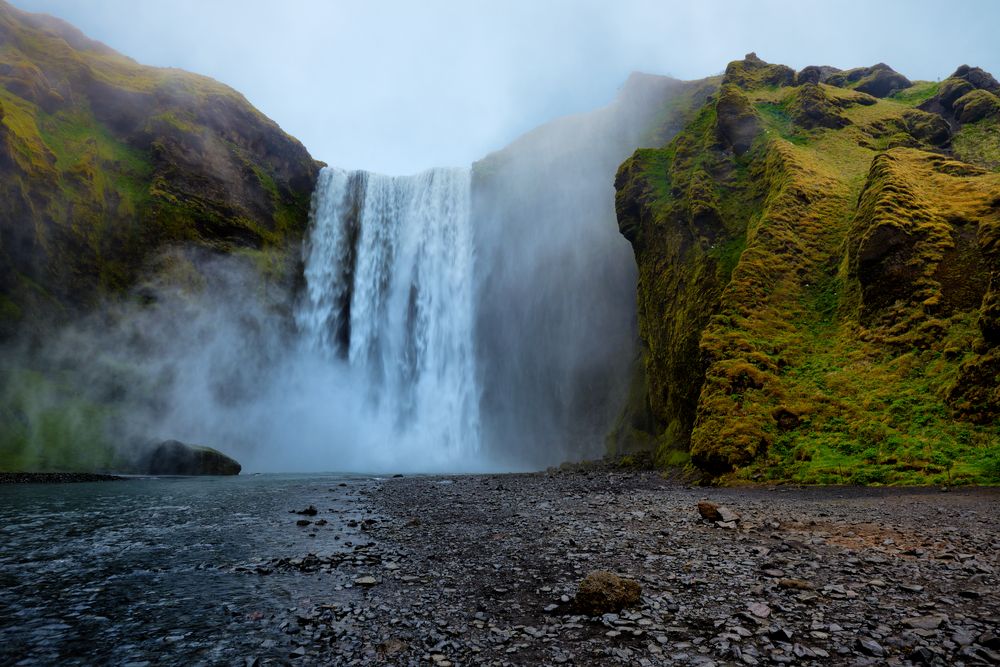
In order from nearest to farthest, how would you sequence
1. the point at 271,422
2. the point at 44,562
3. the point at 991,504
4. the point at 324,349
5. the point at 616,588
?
the point at 616,588, the point at 44,562, the point at 991,504, the point at 271,422, the point at 324,349

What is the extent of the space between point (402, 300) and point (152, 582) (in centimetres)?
4407

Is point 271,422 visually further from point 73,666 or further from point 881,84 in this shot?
point 881,84

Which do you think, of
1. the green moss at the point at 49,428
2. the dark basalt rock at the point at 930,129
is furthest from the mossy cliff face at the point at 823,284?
the green moss at the point at 49,428

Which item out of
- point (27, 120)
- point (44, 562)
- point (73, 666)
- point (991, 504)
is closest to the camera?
point (73, 666)

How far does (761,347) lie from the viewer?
19953 mm

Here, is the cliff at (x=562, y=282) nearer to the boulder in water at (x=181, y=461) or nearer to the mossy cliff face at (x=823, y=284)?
the mossy cliff face at (x=823, y=284)

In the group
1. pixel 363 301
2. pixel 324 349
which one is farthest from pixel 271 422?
pixel 363 301

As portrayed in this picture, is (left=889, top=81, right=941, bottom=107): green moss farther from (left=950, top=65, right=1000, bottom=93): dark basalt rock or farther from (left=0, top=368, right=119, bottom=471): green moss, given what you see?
(left=0, top=368, right=119, bottom=471): green moss

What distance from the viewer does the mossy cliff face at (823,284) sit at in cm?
1446

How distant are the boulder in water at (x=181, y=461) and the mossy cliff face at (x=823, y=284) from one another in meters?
27.9

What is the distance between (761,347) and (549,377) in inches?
1188

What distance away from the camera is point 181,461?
31469mm

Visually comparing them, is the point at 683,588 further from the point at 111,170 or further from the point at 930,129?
the point at 111,170

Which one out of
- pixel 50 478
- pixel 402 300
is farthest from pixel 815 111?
pixel 50 478
